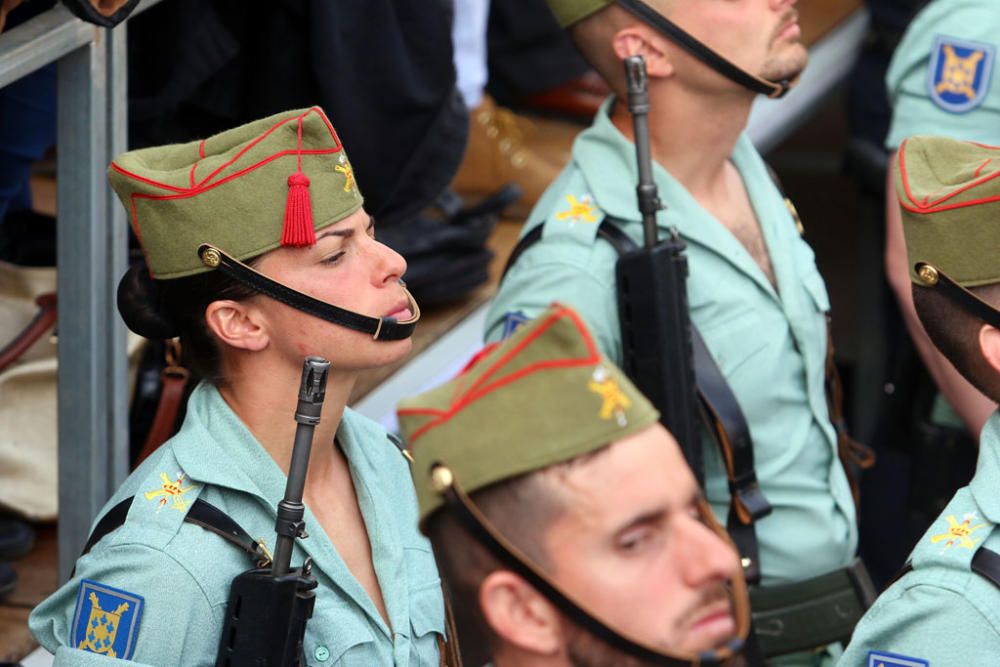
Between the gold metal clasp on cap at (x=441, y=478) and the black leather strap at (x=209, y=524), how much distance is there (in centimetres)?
48

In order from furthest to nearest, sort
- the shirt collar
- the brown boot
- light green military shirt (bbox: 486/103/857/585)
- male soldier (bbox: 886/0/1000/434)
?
the brown boot → male soldier (bbox: 886/0/1000/434) → light green military shirt (bbox: 486/103/857/585) → the shirt collar

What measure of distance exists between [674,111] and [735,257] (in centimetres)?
30

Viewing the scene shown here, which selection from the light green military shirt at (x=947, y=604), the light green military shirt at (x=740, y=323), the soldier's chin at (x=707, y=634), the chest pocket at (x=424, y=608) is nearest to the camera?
the soldier's chin at (x=707, y=634)

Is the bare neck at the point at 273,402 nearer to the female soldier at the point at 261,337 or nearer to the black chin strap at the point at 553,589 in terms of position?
the female soldier at the point at 261,337

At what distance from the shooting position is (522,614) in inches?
74.1

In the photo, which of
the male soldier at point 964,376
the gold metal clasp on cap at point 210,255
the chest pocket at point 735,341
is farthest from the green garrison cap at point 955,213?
the gold metal clasp on cap at point 210,255

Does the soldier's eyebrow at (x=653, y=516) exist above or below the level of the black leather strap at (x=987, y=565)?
above

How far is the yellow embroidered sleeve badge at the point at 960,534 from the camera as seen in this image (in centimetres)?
224

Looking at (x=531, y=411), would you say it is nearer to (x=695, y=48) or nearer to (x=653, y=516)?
(x=653, y=516)

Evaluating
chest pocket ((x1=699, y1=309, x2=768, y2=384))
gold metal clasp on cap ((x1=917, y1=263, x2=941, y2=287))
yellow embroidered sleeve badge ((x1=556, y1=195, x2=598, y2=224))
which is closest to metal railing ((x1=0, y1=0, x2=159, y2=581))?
yellow embroidered sleeve badge ((x1=556, y1=195, x2=598, y2=224))

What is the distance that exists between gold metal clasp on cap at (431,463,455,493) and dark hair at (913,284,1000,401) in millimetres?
874

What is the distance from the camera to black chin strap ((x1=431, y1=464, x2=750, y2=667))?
1.81 m

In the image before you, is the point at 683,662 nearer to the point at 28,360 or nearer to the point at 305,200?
the point at 305,200

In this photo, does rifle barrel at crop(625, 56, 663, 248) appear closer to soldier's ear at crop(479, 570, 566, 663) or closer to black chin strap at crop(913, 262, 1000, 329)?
black chin strap at crop(913, 262, 1000, 329)
